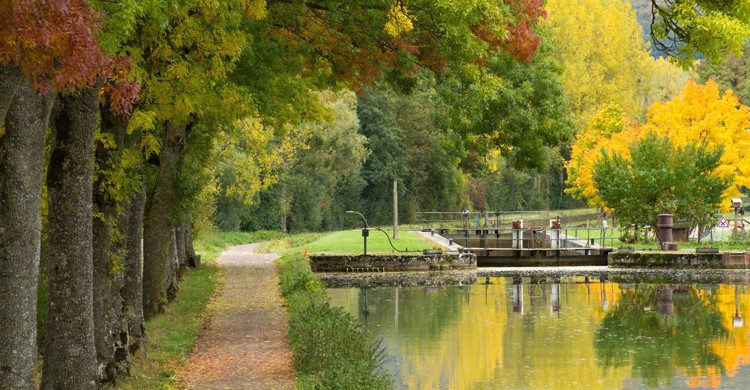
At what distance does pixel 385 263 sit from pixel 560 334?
49.9 ft

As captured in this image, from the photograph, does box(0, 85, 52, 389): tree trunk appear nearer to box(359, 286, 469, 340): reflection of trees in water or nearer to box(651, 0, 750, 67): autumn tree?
box(651, 0, 750, 67): autumn tree

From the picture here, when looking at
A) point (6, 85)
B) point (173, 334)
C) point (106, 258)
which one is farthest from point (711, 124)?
point (6, 85)

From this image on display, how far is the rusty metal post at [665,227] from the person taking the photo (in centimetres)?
3797

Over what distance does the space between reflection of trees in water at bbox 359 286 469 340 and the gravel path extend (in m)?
2.72

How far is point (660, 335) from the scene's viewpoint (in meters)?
21.5

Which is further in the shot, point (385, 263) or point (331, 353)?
point (385, 263)

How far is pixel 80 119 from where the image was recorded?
33.9ft

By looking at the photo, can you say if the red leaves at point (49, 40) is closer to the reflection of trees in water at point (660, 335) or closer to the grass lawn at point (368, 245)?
the reflection of trees in water at point (660, 335)

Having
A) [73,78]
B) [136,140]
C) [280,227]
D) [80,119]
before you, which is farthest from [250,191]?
[73,78]

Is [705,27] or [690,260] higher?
[705,27]

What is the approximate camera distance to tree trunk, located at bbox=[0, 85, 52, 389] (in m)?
8.02

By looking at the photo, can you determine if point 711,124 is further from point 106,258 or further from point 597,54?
point 106,258

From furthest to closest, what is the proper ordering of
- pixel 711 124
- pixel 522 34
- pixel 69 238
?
1. pixel 711 124
2. pixel 522 34
3. pixel 69 238

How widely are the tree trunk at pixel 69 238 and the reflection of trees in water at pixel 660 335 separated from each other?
1014 centimetres
